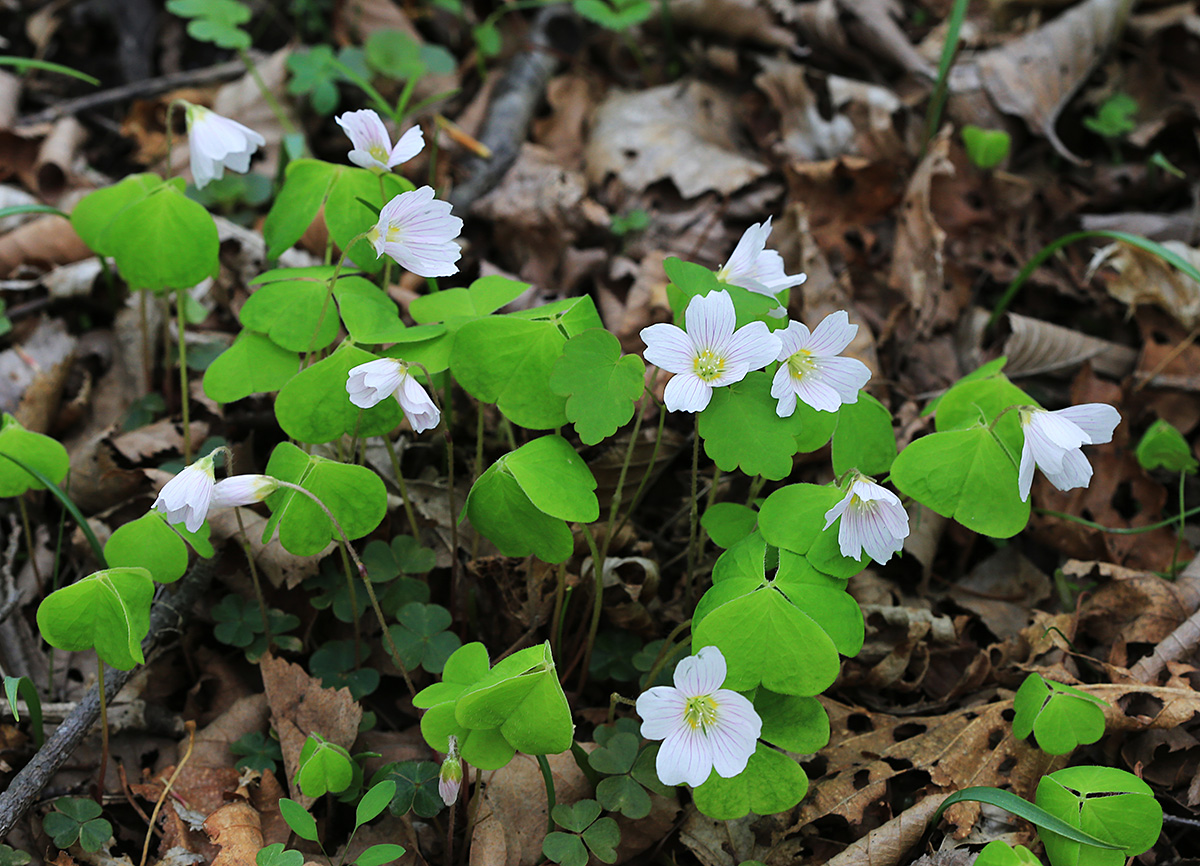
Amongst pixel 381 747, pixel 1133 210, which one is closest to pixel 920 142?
pixel 1133 210

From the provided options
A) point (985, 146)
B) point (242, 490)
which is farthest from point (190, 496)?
point (985, 146)

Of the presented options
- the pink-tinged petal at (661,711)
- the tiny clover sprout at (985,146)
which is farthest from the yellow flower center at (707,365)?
the tiny clover sprout at (985,146)

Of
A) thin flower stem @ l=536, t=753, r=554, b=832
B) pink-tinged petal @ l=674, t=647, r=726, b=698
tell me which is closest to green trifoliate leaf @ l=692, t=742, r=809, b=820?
pink-tinged petal @ l=674, t=647, r=726, b=698

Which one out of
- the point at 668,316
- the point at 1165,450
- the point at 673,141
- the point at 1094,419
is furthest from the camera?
the point at 673,141

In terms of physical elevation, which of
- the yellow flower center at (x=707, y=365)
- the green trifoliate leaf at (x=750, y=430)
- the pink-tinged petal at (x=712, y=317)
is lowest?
the green trifoliate leaf at (x=750, y=430)

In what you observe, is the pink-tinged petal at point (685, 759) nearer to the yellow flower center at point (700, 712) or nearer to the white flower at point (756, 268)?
the yellow flower center at point (700, 712)

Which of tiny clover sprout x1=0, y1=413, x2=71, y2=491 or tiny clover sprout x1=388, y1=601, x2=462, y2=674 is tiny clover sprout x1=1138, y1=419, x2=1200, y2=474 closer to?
tiny clover sprout x1=388, y1=601, x2=462, y2=674

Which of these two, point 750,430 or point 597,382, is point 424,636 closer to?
point 597,382
